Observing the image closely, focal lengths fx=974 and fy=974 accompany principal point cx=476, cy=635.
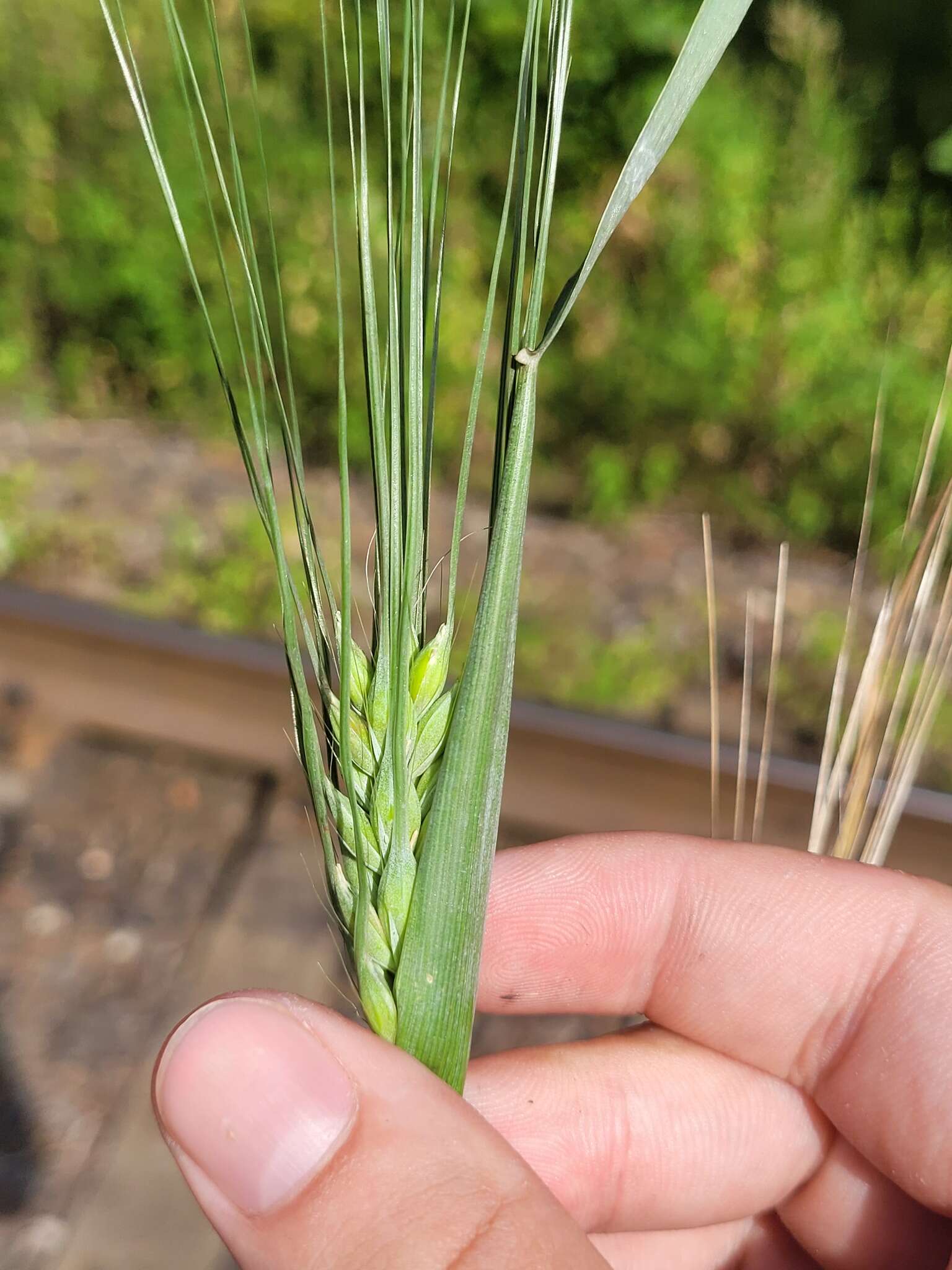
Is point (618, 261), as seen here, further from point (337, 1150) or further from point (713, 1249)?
point (337, 1150)

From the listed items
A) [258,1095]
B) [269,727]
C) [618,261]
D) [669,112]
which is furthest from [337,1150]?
[618,261]

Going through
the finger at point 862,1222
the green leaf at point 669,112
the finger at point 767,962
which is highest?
the green leaf at point 669,112

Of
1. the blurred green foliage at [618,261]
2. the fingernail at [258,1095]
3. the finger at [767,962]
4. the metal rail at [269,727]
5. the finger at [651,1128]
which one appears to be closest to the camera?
the fingernail at [258,1095]

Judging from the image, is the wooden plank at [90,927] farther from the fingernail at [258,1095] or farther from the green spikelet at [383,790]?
the green spikelet at [383,790]

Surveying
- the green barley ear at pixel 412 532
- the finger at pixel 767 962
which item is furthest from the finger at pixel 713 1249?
the green barley ear at pixel 412 532

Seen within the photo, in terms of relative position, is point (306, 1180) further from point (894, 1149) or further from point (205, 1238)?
point (205, 1238)

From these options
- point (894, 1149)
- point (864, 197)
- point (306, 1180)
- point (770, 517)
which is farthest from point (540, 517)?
point (306, 1180)
